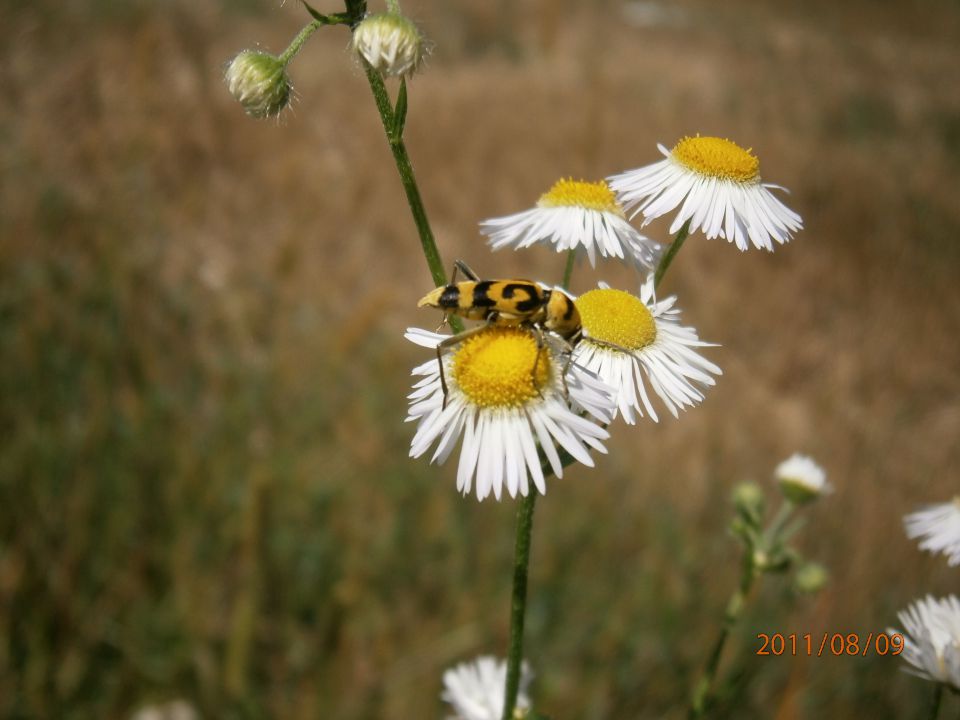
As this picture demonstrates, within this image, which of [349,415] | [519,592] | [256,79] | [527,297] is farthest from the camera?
[349,415]

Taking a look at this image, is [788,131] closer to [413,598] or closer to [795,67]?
[795,67]

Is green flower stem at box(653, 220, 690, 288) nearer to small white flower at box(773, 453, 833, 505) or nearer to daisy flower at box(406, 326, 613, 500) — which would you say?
daisy flower at box(406, 326, 613, 500)

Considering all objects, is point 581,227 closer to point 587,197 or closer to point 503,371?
point 587,197

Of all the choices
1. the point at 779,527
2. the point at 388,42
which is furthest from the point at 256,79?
the point at 779,527

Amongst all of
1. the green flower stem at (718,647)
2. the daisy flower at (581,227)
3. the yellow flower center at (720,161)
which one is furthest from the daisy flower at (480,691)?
the yellow flower center at (720,161)

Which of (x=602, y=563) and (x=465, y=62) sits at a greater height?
(x=465, y=62)

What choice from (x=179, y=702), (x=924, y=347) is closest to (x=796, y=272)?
(x=924, y=347)
